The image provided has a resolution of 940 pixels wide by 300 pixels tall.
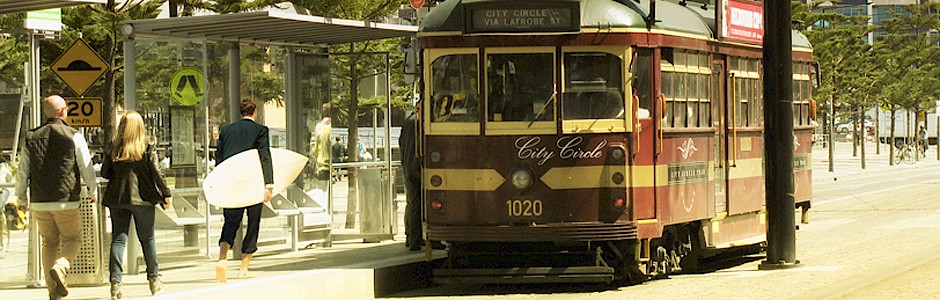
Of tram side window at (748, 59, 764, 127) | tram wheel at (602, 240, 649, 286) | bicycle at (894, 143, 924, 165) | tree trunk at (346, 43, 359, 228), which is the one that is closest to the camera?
tram wheel at (602, 240, 649, 286)

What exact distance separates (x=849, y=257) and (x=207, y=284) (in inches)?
308

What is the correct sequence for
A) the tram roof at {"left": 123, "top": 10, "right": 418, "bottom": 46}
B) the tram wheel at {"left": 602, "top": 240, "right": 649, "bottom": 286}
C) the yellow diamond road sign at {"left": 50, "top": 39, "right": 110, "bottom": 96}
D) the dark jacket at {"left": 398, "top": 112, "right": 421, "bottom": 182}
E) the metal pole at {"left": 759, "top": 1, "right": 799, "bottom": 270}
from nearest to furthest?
the tram wheel at {"left": 602, "top": 240, "right": 649, "bottom": 286}
the tram roof at {"left": 123, "top": 10, "right": 418, "bottom": 46}
the metal pole at {"left": 759, "top": 1, "right": 799, "bottom": 270}
the dark jacket at {"left": 398, "top": 112, "right": 421, "bottom": 182}
the yellow diamond road sign at {"left": 50, "top": 39, "right": 110, "bottom": 96}

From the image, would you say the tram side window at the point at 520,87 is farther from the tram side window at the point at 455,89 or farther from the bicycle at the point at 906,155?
the bicycle at the point at 906,155

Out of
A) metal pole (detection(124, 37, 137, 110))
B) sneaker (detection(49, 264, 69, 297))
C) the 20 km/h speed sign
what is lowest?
sneaker (detection(49, 264, 69, 297))

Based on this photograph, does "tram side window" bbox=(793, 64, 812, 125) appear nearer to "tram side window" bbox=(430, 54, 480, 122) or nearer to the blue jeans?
"tram side window" bbox=(430, 54, 480, 122)

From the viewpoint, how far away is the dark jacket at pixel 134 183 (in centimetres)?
1273

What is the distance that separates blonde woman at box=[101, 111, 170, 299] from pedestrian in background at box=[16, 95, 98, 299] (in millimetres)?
293

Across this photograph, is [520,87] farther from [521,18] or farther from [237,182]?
[237,182]

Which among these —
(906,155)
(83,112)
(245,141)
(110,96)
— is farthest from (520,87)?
(906,155)

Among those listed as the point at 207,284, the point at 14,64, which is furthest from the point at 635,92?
the point at 14,64

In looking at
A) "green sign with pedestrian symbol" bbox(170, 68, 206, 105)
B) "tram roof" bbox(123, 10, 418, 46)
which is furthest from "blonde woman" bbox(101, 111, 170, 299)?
"green sign with pedestrian symbol" bbox(170, 68, 206, 105)

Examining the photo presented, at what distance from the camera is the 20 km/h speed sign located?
21469 millimetres

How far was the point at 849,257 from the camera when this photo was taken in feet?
58.5

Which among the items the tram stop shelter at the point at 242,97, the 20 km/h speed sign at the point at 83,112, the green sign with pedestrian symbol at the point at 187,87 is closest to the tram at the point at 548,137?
the tram stop shelter at the point at 242,97
